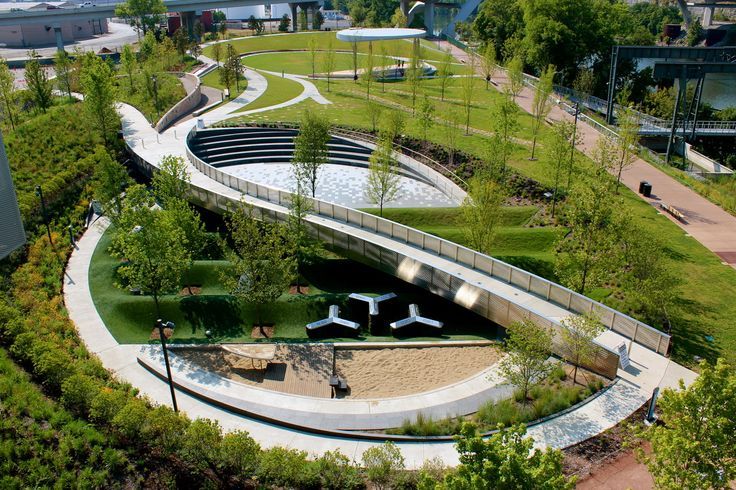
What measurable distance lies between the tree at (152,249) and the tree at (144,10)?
7240 centimetres

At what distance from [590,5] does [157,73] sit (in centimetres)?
4738

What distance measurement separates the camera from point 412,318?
26859 mm

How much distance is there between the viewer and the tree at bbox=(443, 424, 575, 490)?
12414 millimetres

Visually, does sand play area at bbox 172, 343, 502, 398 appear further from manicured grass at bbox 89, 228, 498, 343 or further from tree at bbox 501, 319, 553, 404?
tree at bbox 501, 319, 553, 404

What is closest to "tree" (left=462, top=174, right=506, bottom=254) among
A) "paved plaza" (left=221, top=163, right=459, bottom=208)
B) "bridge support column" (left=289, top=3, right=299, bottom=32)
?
"paved plaza" (left=221, top=163, right=459, bottom=208)

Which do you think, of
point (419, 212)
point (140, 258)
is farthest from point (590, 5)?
point (140, 258)

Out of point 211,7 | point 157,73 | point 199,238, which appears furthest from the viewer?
point 211,7

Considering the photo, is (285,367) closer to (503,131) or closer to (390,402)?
(390,402)

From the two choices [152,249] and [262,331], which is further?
[262,331]

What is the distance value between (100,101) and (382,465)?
122 ft

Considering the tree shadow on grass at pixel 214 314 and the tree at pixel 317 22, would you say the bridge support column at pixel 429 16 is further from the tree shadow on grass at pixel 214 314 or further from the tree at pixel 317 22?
the tree shadow on grass at pixel 214 314

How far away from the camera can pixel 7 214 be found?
16359 mm

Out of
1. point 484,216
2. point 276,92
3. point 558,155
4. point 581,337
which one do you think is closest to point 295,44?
point 276,92

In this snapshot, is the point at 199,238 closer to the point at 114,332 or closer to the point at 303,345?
the point at 114,332
